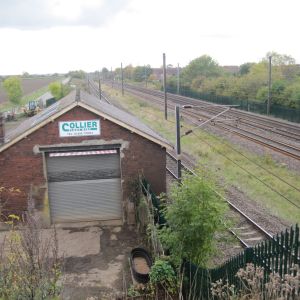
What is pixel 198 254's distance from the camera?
33.2ft

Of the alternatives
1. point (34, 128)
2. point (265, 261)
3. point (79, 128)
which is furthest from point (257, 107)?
point (265, 261)

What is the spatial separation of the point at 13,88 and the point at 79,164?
187ft

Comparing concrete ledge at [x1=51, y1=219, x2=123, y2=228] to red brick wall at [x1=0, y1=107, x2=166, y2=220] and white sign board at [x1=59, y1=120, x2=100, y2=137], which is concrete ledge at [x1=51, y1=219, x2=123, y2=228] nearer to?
red brick wall at [x1=0, y1=107, x2=166, y2=220]

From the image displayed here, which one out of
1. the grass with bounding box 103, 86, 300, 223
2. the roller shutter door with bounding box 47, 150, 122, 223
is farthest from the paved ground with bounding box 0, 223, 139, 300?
the grass with bounding box 103, 86, 300, 223

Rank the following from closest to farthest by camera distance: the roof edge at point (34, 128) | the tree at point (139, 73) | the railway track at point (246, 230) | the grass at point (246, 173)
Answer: the railway track at point (246, 230) → the roof edge at point (34, 128) → the grass at point (246, 173) → the tree at point (139, 73)

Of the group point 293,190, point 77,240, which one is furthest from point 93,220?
point 293,190

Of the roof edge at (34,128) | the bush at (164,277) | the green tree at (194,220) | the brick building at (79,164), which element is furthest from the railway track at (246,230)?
the roof edge at (34,128)

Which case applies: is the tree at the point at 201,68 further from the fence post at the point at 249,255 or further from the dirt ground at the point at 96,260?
the fence post at the point at 249,255

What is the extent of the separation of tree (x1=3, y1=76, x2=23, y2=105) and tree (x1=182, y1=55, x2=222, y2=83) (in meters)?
39.5

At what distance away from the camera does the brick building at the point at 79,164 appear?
1520cm

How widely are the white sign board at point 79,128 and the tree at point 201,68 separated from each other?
79204mm

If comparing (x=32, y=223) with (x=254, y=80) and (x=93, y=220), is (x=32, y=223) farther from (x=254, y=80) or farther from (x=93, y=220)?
(x=254, y=80)

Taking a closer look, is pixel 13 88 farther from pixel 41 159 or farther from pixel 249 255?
pixel 249 255

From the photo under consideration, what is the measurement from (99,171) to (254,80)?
47.2 metres
